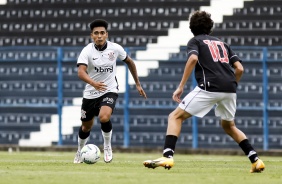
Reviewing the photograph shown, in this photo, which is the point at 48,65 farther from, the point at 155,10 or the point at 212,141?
the point at 212,141

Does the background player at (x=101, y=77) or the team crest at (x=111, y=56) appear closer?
the background player at (x=101, y=77)

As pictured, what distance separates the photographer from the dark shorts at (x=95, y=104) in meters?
14.3

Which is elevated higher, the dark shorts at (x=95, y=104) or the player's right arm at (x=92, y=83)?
the player's right arm at (x=92, y=83)

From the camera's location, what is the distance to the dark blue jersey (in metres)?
11.6

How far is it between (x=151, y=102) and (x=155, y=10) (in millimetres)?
2412

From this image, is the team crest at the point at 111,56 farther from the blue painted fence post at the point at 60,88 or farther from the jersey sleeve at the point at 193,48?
the blue painted fence post at the point at 60,88

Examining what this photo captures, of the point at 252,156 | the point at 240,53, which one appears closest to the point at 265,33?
the point at 240,53

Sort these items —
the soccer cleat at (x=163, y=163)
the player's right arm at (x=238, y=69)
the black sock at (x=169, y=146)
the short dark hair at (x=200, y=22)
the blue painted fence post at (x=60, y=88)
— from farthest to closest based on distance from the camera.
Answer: the blue painted fence post at (x=60, y=88) → the player's right arm at (x=238, y=69) → the short dark hair at (x=200, y=22) → the black sock at (x=169, y=146) → the soccer cleat at (x=163, y=163)

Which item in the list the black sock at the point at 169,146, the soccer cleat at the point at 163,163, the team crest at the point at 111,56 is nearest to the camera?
the soccer cleat at the point at 163,163

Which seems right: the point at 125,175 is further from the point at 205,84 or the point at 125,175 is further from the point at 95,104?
the point at 95,104

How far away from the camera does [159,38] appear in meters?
23.2

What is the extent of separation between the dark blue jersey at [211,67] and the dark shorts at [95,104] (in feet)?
9.22

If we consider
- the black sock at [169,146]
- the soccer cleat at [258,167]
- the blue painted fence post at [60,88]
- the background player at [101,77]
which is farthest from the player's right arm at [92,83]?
the blue painted fence post at [60,88]

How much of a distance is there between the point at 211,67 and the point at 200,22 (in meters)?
0.55
